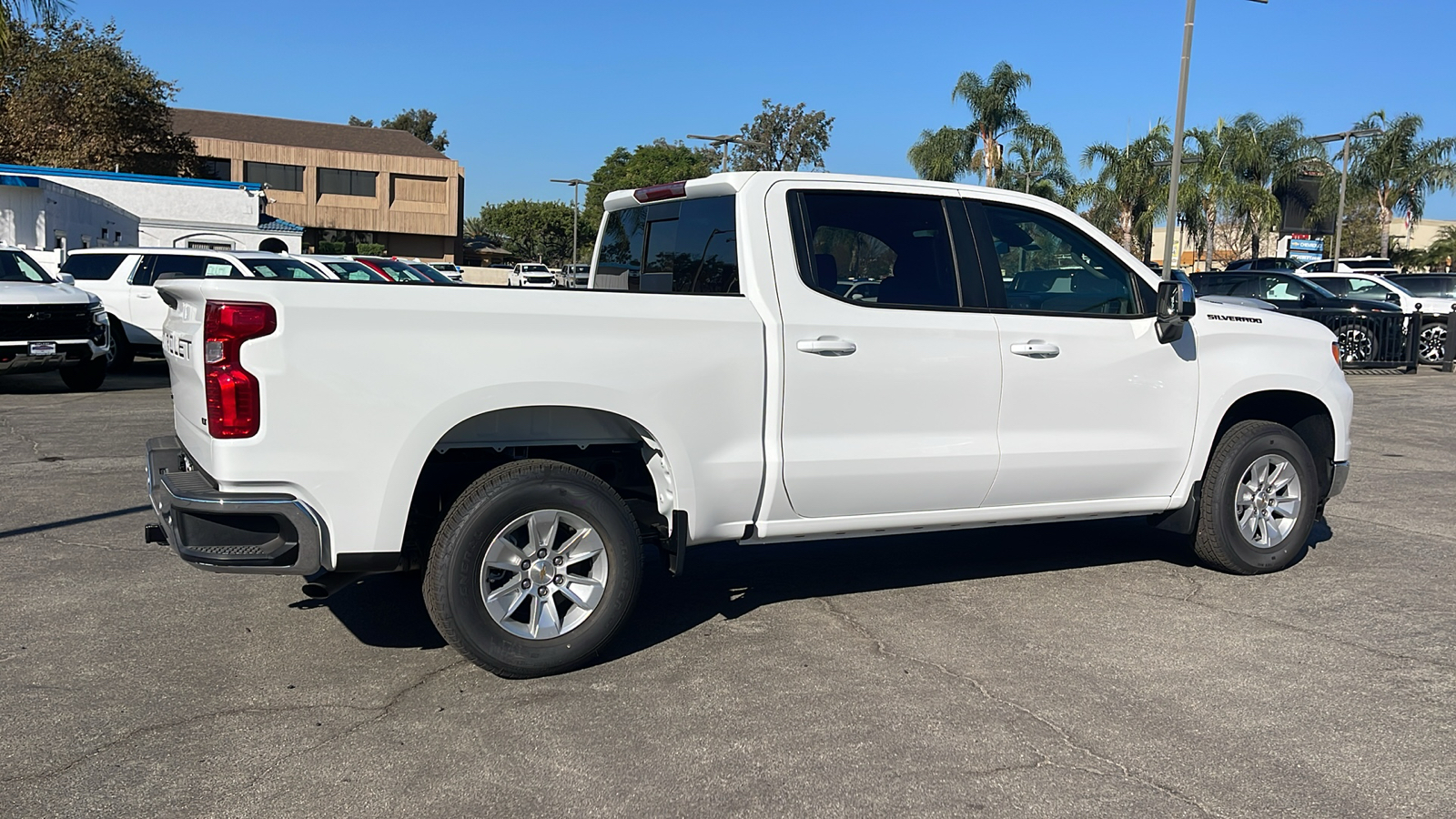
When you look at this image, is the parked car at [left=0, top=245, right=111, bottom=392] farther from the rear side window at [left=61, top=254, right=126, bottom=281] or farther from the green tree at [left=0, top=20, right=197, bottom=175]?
the green tree at [left=0, top=20, right=197, bottom=175]

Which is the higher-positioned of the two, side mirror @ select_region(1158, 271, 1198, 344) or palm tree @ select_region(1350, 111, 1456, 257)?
palm tree @ select_region(1350, 111, 1456, 257)

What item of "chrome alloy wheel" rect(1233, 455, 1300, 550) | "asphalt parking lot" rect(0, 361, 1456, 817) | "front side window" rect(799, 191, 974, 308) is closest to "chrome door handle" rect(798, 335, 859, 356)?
"front side window" rect(799, 191, 974, 308)

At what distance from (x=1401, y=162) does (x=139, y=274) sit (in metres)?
49.8

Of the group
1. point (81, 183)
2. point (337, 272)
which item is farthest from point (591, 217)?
point (337, 272)

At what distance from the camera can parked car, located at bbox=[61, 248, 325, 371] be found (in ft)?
52.6

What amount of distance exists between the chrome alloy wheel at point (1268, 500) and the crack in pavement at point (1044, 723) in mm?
2309

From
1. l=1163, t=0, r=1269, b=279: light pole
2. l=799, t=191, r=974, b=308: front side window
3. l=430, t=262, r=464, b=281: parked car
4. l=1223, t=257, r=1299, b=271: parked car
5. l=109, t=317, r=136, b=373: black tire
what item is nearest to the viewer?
l=799, t=191, r=974, b=308: front side window

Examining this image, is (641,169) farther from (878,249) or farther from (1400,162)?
(878,249)

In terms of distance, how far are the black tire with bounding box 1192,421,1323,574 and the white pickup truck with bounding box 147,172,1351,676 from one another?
0.02 metres

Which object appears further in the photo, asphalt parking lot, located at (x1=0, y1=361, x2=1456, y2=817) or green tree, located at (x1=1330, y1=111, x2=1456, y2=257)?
green tree, located at (x1=1330, y1=111, x2=1456, y2=257)

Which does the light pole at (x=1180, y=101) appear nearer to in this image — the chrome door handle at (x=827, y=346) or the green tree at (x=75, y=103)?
the chrome door handle at (x=827, y=346)

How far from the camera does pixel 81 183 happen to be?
32750 mm

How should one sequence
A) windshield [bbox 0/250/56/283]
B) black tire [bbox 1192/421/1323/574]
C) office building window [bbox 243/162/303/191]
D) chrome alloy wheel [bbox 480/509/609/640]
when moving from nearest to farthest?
chrome alloy wheel [bbox 480/509/609/640]
black tire [bbox 1192/421/1323/574]
windshield [bbox 0/250/56/283]
office building window [bbox 243/162/303/191]

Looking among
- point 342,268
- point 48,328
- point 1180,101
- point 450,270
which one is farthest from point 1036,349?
point 450,270
